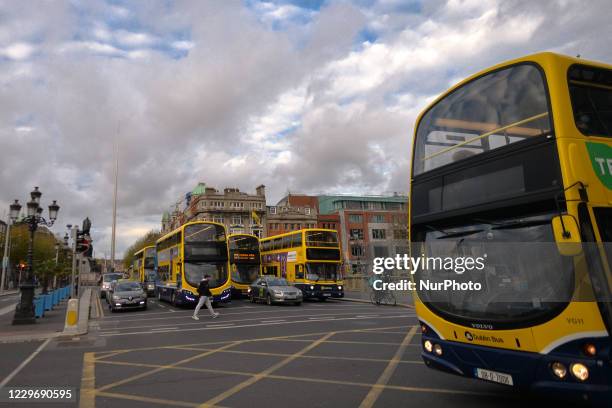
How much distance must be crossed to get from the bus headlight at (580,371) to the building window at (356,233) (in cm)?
8431

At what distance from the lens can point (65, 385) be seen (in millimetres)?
7434

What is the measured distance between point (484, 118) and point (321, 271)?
2260 centimetres

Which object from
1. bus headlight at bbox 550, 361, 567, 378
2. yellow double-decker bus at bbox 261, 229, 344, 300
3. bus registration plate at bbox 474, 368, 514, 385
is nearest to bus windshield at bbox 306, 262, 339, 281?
yellow double-decker bus at bbox 261, 229, 344, 300

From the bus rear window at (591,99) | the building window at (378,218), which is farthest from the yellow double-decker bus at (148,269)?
the building window at (378,218)

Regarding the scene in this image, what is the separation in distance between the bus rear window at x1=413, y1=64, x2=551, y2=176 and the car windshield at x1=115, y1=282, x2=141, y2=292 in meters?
20.4

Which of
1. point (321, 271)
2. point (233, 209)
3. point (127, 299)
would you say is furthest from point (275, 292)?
point (233, 209)

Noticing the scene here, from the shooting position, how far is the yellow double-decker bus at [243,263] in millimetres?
30203

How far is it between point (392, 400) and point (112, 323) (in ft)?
48.0

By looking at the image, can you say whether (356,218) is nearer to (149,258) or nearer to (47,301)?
(149,258)

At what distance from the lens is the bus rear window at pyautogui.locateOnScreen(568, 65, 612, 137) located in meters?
5.12

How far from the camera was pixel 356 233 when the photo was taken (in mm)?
89062

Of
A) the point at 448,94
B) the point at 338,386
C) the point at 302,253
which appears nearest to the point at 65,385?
the point at 338,386

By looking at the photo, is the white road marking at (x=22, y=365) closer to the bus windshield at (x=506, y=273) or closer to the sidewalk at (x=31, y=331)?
the sidewalk at (x=31, y=331)

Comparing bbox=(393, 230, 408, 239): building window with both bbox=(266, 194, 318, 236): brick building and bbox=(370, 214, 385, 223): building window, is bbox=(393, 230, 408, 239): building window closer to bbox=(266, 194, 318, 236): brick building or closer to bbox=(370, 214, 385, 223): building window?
bbox=(370, 214, 385, 223): building window
